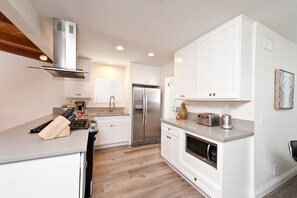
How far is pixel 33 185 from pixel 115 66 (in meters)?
3.60

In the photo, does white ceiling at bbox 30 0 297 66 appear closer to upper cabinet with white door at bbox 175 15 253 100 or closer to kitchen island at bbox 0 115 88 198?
upper cabinet with white door at bbox 175 15 253 100

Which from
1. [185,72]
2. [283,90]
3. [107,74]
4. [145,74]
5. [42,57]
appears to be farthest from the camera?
[107,74]

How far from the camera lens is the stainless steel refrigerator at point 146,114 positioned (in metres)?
3.59

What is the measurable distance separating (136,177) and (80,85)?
2598 millimetres

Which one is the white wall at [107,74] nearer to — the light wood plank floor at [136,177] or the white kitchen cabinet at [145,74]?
the white kitchen cabinet at [145,74]

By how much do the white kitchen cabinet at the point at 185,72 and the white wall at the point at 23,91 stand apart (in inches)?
120

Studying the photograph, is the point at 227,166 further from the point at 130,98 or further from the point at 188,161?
the point at 130,98

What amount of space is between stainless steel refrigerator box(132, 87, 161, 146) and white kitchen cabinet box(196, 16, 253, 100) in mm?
A: 1881

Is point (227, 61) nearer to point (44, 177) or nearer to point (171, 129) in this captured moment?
point (171, 129)

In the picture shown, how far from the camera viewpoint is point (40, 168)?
913 millimetres

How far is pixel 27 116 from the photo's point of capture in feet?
10.4

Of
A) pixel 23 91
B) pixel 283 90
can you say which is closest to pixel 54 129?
pixel 23 91

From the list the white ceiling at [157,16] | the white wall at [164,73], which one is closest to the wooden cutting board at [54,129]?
the white ceiling at [157,16]

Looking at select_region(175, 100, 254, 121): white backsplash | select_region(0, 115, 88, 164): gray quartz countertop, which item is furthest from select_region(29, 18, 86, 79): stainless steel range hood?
select_region(175, 100, 254, 121): white backsplash
